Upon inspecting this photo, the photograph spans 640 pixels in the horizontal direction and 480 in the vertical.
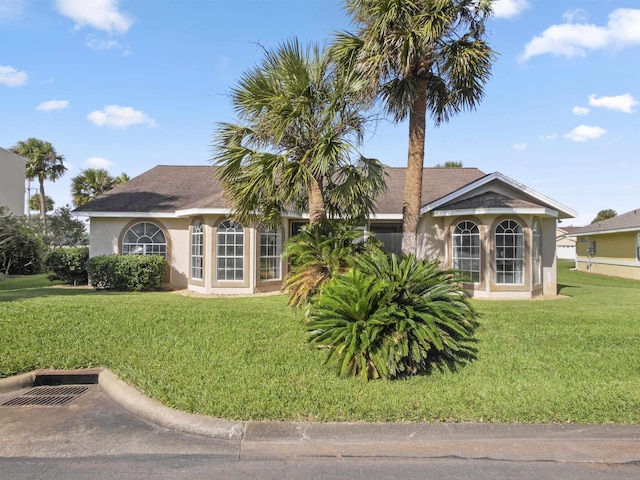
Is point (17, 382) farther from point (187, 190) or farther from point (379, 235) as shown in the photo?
point (379, 235)

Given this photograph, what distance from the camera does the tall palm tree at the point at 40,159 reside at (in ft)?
105

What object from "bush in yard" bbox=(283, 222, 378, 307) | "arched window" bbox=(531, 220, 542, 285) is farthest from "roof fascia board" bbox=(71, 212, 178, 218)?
"arched window" bbox=(531, 220, 542, 285)

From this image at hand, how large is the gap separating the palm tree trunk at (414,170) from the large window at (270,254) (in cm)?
579

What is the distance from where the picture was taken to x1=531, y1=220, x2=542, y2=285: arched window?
42.1 ft

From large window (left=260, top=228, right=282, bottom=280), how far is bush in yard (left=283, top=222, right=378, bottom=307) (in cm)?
543

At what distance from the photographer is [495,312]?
8891 mm

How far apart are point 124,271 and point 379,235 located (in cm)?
884

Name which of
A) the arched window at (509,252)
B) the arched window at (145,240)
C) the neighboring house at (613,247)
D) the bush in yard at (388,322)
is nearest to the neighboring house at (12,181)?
the arched window at (145,240)

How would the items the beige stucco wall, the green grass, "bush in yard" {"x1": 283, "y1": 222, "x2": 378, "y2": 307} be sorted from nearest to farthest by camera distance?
the green grass, "bush in yard" {"x1": 283, "y1": 222, "x2": 378, "y2": 307}, the beige stucco wall

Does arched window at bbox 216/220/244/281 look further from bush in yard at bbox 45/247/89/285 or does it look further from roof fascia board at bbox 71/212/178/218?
bush in yard at bbox 45/247/89/285

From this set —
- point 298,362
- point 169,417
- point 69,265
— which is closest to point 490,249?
point 298,362

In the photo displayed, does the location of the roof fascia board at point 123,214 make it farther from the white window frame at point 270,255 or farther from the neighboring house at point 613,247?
the neighboring house at point 613,247

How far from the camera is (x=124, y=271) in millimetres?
13047

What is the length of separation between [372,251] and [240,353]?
3038mm
